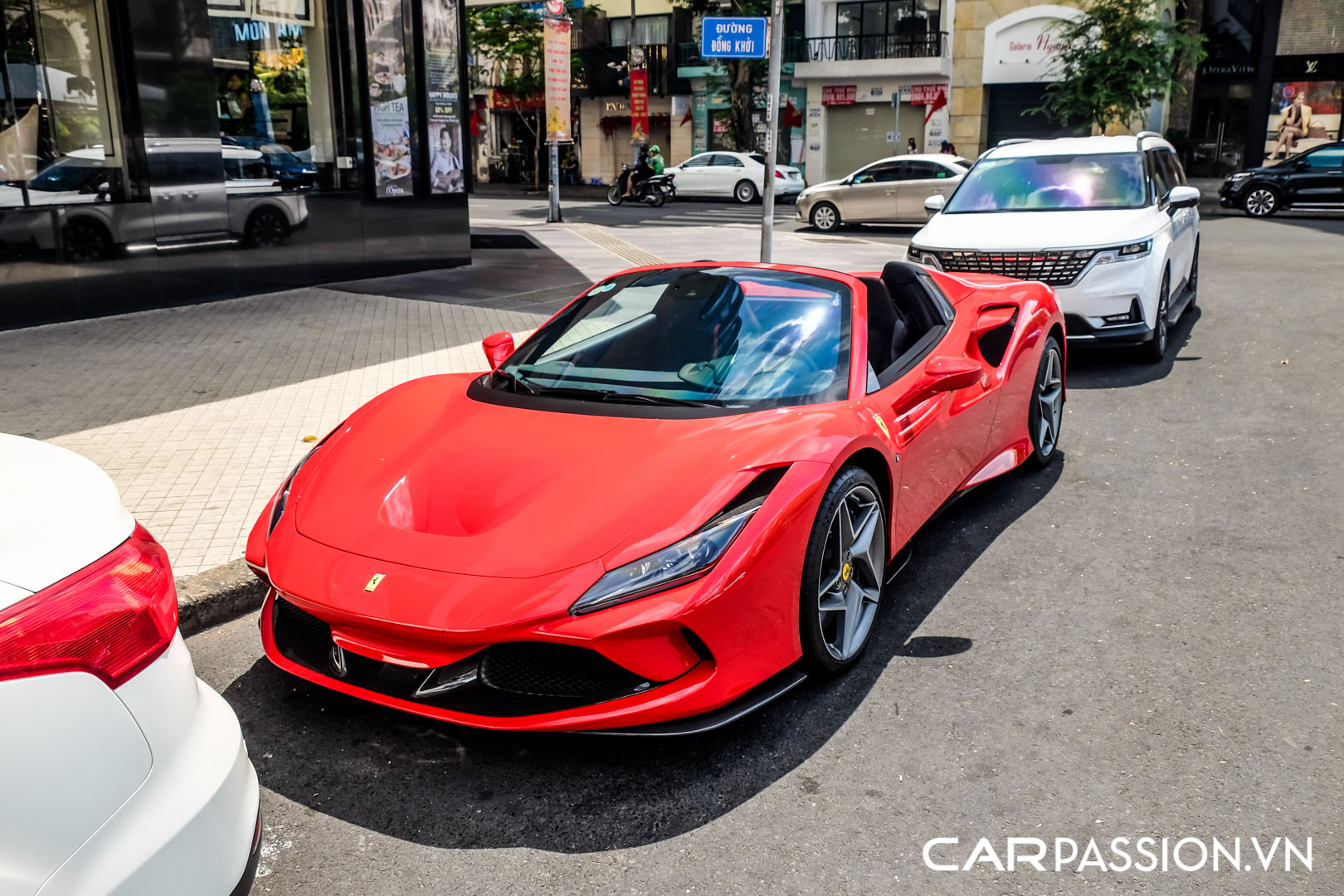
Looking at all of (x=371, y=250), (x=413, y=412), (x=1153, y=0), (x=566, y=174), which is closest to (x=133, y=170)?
(x=371, y=250)


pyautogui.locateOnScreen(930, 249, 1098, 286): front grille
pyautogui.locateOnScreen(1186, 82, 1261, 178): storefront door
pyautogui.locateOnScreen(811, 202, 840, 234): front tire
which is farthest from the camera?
pyautogui.locateOnScreen(1186, 82, 1261, 178): storefront door

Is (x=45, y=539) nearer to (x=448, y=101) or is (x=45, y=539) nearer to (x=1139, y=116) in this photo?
(x=448, y=101)

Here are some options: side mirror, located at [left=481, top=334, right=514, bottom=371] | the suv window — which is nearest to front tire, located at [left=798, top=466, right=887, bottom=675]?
side mirror, located at [left=481, top=334, right=514, bottom=371]

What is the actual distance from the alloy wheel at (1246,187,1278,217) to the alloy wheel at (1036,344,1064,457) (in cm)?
2052

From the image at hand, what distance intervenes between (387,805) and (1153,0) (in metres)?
31.7

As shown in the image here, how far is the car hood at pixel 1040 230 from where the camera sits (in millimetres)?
8375

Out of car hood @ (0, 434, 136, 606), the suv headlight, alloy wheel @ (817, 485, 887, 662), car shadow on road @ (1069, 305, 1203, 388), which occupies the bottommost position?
car shadow on road @ (1069, 305, 1203, 388)

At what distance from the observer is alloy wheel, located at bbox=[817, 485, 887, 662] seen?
3533 millimetres

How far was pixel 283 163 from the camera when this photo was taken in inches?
484

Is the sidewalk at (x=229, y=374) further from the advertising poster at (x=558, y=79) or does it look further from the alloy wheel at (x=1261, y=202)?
the alloy wheel at (x=1261, y=202)

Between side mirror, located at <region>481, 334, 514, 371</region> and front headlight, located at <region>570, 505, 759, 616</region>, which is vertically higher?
side mirror, located at <region>481, 334, 514, 371</region>

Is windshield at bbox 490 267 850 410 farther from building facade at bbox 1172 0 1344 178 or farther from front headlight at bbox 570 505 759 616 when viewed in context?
building facade at bbox 1172 0 1344 178

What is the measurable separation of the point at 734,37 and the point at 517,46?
32.1 metres

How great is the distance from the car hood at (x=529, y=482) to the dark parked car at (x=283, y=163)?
9.03 metres
